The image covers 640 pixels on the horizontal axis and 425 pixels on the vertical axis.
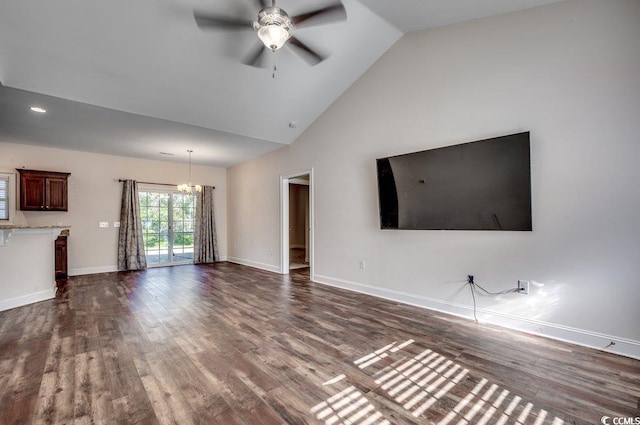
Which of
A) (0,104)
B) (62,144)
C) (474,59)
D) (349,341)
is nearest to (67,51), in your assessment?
(0,104)

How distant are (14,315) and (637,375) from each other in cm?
636

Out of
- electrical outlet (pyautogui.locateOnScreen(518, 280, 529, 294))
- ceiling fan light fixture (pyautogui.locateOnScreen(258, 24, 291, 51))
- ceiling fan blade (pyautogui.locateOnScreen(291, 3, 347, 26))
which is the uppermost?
ceiling fan blade (pyautogui.locateOnScreen(291, 3, 347, 26))

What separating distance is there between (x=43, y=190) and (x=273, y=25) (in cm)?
642

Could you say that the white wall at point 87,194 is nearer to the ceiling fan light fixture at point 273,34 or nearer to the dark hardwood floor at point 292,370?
the dark hardwood floor at point 292,370

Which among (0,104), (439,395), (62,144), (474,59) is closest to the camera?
(439,395)

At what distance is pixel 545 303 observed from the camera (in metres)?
2.89

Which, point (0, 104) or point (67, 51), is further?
point (0, 104)

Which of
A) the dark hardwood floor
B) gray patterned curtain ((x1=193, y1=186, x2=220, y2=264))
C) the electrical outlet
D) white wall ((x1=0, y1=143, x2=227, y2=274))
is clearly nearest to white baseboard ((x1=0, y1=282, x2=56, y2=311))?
the dark hardwood floor

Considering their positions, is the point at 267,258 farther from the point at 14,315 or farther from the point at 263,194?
the point at 14,315

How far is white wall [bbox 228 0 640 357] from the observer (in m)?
2.52

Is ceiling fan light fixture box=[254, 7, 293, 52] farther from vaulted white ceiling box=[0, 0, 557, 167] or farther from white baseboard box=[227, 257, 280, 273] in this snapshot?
white baseboard box=[227, 257, 280, 273]

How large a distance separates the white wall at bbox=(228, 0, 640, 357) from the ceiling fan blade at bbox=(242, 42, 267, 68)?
6.36ft

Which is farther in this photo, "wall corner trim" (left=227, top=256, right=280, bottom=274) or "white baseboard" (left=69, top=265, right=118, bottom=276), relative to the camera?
"wall corner trim" (left=227, top=256, right=280, bottom=274)

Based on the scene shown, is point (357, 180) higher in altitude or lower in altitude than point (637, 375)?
higher
